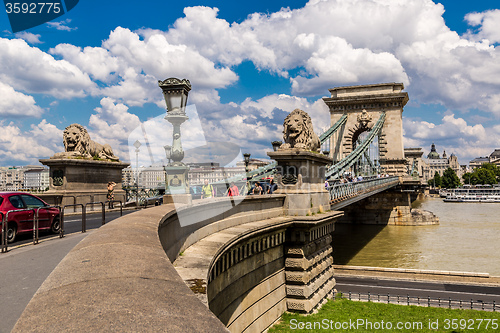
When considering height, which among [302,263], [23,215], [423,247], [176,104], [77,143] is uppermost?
[77,143]

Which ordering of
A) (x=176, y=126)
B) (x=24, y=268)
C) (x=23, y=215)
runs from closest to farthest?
(x=24, y=268)
(x=176, y=126)
(x=23, y=215)

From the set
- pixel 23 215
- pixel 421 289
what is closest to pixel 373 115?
pixel 421 289

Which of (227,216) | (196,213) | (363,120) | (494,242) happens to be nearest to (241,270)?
(227,216)

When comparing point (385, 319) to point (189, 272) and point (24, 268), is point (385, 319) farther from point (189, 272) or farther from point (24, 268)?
point (24, 268)

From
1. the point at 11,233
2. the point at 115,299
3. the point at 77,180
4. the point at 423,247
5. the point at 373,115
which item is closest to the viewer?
the point at 115,299

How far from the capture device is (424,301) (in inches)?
582

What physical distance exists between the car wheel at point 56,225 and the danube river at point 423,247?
665 inches

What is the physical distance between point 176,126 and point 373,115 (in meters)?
40.6

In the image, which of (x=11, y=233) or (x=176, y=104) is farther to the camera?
(x=11, y=233)

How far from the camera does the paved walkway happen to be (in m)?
4.18

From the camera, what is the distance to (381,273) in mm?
18766

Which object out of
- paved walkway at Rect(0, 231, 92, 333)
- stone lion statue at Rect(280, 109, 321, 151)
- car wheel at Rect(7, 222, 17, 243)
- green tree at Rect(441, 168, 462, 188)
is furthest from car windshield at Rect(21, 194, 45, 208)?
green tree at Rect(441, 168, 462, 188)

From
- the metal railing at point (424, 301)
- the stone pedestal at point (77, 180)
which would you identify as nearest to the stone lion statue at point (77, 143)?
the stone pedestal at point (77, 180)

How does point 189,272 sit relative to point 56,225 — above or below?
below
